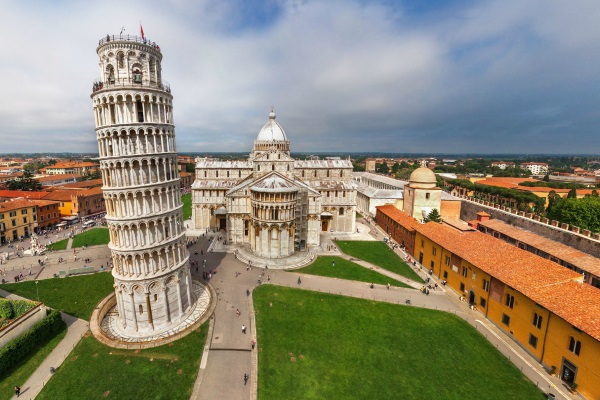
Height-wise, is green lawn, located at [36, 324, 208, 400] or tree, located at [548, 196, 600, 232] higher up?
tree, located at [548, 196, 600, 232]

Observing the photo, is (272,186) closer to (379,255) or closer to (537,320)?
(379,255)

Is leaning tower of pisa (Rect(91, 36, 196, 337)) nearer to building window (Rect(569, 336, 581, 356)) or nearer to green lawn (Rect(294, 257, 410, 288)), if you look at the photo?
green lawn (Rect(294, 257, 410, 288))

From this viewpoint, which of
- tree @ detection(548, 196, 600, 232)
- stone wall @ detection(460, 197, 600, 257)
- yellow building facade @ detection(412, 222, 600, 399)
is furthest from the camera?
tree @ detection(548, 196, 600, 232)

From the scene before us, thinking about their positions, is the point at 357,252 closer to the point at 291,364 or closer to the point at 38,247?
the point at 291,364

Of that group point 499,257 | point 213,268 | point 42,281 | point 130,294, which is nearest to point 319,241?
point 213,268

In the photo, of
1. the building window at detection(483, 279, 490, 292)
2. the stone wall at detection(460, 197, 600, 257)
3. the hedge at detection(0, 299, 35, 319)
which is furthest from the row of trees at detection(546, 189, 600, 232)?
the hedge at detection(0, 299, 35, 319)

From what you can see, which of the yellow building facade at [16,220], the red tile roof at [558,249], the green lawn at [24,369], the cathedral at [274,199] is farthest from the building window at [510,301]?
the yellow building facade at [16,220]
